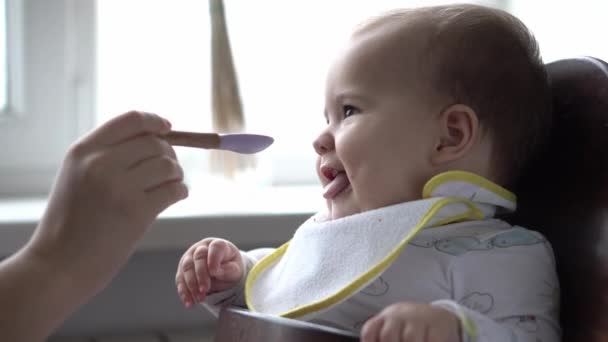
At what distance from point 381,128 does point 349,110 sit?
0.06 meters

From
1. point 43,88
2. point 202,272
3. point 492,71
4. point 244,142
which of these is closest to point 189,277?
point 202,272

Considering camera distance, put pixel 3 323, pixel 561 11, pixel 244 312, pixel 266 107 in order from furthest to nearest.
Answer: pixel 266 107, pixel 561 11, pixel 244 312, pixel 3 323

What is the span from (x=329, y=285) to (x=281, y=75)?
81cm

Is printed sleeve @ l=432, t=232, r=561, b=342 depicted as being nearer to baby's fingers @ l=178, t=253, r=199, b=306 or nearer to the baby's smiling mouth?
the baby's smiling mouth

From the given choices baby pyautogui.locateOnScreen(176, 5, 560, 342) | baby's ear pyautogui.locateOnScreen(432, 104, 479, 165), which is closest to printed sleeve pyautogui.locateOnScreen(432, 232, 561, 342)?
baby pyautogui.locateOnScreen(176, 5, 560, 342)

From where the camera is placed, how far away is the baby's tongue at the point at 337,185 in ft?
3.28

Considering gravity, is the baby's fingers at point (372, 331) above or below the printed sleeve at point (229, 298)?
above

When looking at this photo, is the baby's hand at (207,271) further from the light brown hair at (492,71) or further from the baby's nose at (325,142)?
the light brown hair at (492,71)

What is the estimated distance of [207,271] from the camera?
1.01m

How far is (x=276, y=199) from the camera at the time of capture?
1.53 meters

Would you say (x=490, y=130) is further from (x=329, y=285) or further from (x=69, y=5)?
(x=69, y=5)

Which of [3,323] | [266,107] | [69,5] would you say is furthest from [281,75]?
[3,323]

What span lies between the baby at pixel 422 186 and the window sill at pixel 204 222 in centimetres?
30

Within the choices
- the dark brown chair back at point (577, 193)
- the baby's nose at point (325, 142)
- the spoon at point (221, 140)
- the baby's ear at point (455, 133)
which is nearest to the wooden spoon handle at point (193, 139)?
the spoon at point (221, 140)
